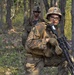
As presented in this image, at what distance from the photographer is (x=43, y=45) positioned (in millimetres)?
5012

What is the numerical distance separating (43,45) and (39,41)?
0.10 meters

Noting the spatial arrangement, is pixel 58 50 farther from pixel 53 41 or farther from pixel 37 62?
pixel 37 62

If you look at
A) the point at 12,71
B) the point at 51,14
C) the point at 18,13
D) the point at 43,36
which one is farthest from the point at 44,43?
the point at 18,13

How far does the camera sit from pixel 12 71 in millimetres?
8375

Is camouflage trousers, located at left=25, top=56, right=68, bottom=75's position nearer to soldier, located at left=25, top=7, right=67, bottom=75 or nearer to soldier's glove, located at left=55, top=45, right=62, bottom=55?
soldier, located at left=25, top=7, right=67, bottom=75

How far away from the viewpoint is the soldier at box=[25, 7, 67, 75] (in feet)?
16.5

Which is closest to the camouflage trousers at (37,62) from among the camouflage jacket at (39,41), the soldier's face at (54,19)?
the camouflage jacket at (39,41)

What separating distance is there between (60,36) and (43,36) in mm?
301

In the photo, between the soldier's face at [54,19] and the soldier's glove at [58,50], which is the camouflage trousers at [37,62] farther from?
the soldier's face at [54,19]

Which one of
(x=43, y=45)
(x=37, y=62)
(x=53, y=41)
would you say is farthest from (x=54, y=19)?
(x=37, y=62)

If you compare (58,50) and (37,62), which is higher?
(58,50)

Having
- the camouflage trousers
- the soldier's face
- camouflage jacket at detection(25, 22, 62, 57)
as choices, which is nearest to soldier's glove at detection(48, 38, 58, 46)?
camouflage jacket at detection(25, 22, 62, 57)

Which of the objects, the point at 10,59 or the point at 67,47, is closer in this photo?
the point at 67,47

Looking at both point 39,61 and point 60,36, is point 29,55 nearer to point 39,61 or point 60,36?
point 39,61
